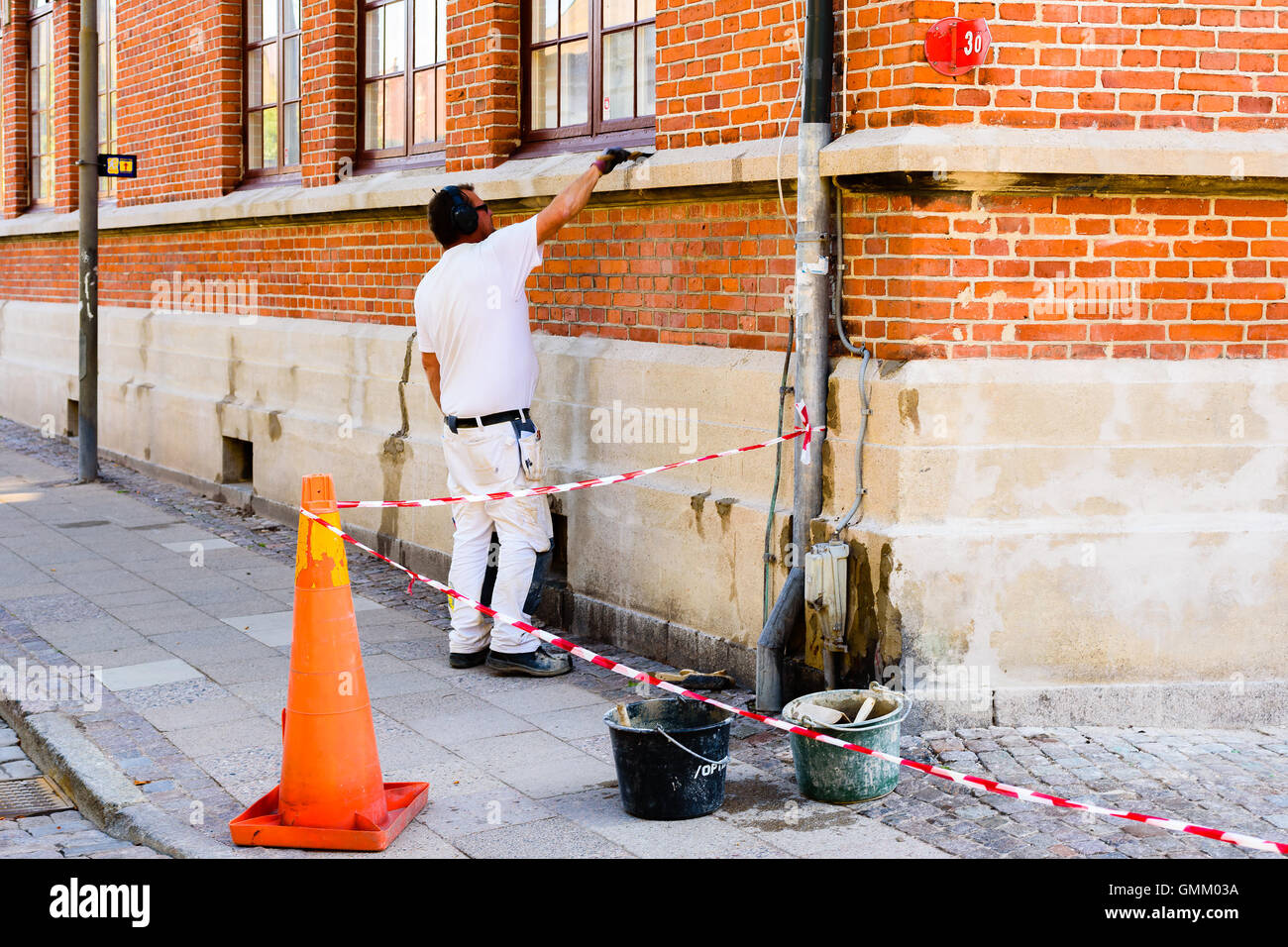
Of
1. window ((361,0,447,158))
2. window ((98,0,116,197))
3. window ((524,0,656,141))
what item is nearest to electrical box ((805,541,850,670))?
window ((524,0,656,141))

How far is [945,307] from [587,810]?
2.26 m

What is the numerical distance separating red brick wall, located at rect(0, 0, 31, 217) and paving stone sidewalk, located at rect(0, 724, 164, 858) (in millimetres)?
13878

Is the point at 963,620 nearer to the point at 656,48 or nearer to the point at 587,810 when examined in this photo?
the point at 587,810

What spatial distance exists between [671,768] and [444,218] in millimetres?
3073

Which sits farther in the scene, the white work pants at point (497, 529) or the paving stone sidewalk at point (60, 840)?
the white work pants at point (497, 529)

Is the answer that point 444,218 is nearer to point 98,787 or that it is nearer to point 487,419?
point 487,419

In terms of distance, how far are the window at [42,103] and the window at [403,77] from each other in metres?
7.41

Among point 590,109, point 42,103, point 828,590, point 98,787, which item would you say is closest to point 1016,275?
point 828,590

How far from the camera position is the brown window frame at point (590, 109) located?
7.75 meters

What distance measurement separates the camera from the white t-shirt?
22.8 ft

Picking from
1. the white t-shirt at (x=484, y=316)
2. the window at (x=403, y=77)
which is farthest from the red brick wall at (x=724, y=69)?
the window at (x=403, y=77)

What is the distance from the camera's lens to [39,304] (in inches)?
648

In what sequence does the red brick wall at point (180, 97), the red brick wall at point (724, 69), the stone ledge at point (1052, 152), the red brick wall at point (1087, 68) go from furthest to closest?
the red brick wall at point (180, 97) < the red brick wall at point (724, 69) < the red brick wall at point (1087, 68) < the stone ledge at point (1052, 152)

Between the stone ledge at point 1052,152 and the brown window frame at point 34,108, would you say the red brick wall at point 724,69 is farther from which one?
the brown window frame at point 34,108
